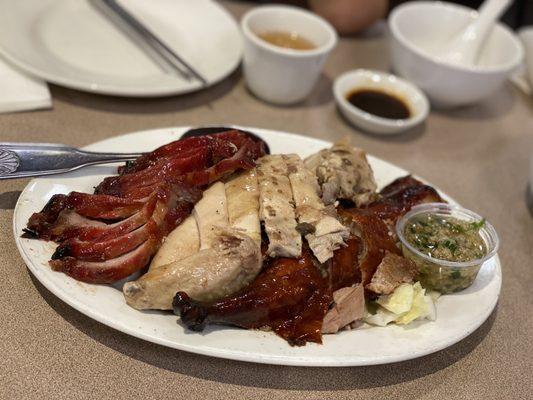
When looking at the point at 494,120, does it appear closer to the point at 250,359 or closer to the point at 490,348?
the point at 490,348

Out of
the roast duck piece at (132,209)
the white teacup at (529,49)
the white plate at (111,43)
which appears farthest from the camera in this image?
the white teacup at (529,49)

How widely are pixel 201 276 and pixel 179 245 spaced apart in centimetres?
17

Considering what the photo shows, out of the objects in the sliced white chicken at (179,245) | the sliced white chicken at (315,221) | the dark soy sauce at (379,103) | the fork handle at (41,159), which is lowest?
the dark soy sauce at (379,103)

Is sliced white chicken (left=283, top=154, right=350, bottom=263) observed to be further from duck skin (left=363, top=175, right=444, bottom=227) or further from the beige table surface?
the beige table surface

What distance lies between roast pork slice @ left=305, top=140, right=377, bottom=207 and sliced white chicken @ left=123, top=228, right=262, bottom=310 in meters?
0.47

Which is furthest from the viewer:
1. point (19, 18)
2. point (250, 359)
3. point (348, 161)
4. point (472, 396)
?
point (19, 18)

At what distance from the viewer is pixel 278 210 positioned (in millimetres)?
1805

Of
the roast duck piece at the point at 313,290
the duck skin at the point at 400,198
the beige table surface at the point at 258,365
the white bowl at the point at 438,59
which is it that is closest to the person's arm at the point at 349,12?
the white bowl at the point at 438,59

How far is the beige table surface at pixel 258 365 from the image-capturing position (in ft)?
5.35

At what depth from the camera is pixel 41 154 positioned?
1903 mm

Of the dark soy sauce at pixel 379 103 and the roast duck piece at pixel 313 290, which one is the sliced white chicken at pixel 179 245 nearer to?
the roast duck piece at pixel 313 290

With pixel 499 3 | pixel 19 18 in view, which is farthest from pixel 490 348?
pixel 19 18

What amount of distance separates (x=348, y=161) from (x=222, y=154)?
0.47m

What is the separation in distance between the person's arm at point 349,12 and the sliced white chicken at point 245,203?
6.25 ft
